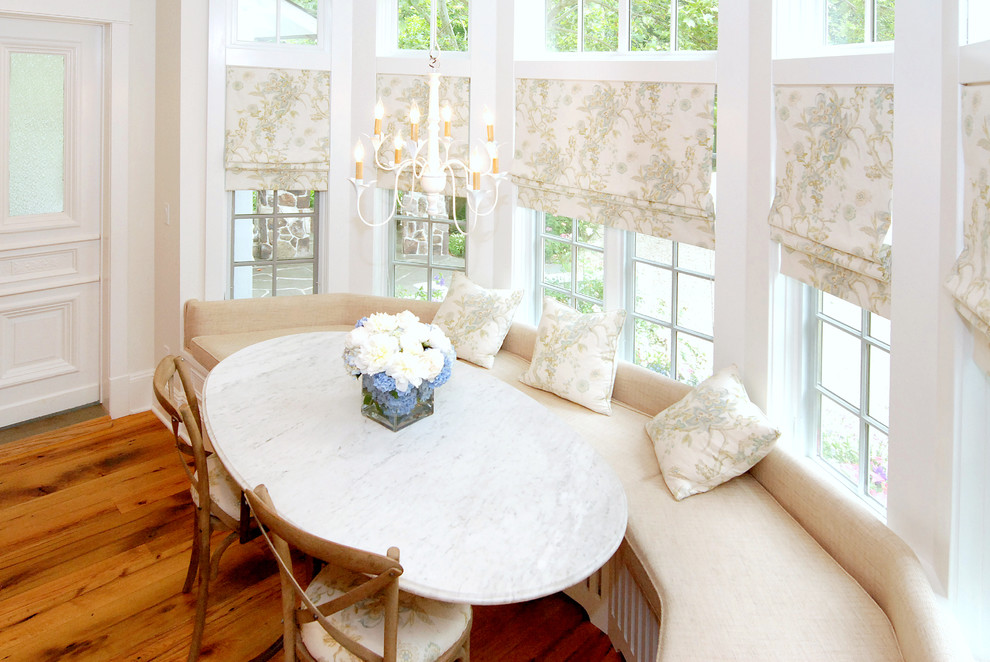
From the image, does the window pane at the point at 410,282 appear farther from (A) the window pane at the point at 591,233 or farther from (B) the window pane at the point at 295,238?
(A) the window pane at the point at 591,233

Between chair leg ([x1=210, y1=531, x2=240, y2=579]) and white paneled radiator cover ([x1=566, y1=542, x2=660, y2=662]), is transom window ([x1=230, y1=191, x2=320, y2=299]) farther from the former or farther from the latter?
white paneled radiator cover ([x1=566, y1=542, x2=660, y2=662])

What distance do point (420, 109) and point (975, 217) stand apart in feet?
10.4

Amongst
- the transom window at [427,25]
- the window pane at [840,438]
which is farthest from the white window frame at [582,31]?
the window pane at [840,438]

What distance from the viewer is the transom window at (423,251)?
4.67 meters

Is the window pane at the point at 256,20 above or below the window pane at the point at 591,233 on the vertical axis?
above

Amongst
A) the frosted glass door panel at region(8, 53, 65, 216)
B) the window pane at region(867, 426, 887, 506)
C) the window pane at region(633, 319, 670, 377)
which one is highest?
the frosted glass door panel at region(8, 53, 65, 216)

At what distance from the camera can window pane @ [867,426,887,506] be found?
249cm

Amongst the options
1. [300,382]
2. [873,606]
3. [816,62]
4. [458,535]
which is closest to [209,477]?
[300,382]

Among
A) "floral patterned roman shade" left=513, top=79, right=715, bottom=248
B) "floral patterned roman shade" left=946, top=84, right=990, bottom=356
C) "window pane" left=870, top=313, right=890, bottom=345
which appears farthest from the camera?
"floral patterned roman shade" left=513, top=79, right=715, bottom=248

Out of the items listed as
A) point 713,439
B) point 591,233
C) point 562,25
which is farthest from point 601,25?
point 713,439

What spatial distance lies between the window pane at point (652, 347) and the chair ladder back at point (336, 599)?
6.79 ft

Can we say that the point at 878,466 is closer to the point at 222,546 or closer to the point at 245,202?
the point at 222,546

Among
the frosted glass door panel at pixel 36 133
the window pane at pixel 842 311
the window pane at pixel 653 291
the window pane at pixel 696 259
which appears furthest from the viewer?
the frosted glass door panel at pixel 36 133

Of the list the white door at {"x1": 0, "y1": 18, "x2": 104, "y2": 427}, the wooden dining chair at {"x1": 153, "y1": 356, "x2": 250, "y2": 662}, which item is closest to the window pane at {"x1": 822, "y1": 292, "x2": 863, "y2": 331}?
the wooden dining chair at {"x1": 153, "y1": 356, "x2": 250, "y2": 662}
